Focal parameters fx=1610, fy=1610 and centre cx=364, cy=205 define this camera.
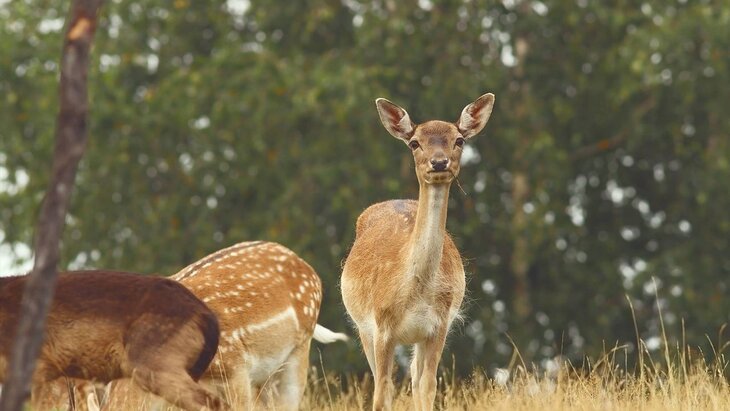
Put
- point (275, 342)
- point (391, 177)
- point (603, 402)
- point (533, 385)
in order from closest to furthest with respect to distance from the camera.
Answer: point (603, 402)
point (533, 385)
point (275, 342)
point (391, 177)

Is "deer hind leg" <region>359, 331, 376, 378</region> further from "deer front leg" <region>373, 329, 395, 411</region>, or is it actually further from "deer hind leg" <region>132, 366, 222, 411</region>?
"deer hind leg" <region>132, 366, 222, 411</region>

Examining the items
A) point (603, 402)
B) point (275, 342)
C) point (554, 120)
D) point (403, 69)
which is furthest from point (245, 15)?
point (603, 402)

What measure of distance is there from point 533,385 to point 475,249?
11.8 meters

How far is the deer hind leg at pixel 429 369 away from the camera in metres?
9.00

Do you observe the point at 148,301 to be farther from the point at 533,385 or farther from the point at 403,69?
the point at 403,69

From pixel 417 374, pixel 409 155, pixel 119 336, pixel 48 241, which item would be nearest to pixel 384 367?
pixel 417 374

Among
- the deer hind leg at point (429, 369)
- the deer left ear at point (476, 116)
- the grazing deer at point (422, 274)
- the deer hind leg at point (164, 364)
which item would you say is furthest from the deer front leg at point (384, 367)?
the deer hind leg at point (164, 364)

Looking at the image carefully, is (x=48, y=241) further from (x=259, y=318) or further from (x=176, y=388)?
(x=259, y=318)

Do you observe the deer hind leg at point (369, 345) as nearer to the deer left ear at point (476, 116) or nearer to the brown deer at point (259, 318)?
the brown deer at point (259, 318)

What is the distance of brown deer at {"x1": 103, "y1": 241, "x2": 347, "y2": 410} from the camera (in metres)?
9.43

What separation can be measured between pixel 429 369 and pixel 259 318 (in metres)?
1.22

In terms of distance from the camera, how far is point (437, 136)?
9.09 metres

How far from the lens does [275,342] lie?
9828 mm

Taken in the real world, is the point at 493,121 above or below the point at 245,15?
below
